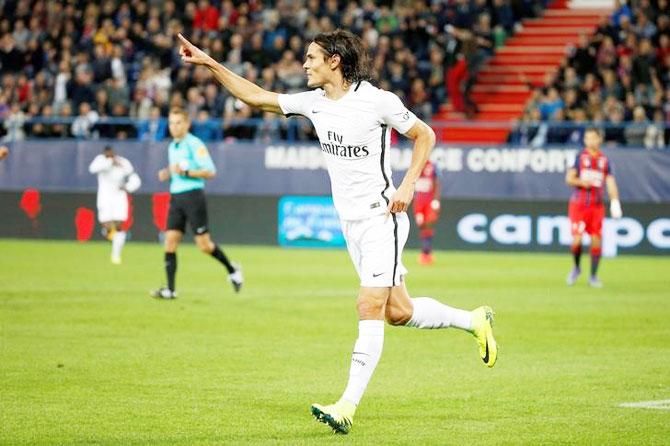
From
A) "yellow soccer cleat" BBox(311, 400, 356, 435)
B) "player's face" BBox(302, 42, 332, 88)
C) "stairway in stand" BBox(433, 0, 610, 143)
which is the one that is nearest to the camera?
"yellow soccer cleat" BBox(311, 400, 356, 435)

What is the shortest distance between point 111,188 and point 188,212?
9210 millimetres

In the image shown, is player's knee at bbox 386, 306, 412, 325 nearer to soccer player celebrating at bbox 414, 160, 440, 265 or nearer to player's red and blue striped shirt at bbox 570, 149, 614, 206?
player's red and blue striped shirt at bbox 570, 149, 614, 206

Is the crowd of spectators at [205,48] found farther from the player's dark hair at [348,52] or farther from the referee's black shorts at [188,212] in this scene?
the player's dark hair at [348,52]

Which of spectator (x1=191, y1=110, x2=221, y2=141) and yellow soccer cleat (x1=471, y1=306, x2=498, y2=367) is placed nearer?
yellow soccer cleat (x1=471, y1=306, x2=498, y2=367)

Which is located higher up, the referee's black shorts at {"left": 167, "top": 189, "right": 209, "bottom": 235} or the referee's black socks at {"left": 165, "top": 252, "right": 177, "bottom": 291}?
the referee's black shorts at {"left": 167, "top": 189, "right": 209, "bottom": 235}

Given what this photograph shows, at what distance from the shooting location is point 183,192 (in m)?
17.3

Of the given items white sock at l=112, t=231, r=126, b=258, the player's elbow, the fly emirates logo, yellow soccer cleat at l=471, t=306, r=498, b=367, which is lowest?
white sock at l=112, t=231, r=126, b=258

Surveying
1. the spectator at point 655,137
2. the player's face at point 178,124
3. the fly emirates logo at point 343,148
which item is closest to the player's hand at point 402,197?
the fly emirates logo at point 343,148

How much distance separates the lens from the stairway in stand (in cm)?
3169

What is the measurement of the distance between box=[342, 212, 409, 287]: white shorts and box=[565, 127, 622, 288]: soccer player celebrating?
38.0ft

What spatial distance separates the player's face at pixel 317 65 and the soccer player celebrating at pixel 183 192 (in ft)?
27.9

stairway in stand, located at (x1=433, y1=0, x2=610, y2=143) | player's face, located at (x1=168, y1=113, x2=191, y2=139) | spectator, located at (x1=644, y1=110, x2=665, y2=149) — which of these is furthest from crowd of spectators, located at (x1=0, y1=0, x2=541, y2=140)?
player's face, located at (x1=168, y1=113, x2=191, y2=139)

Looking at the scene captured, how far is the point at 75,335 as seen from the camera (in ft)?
43.5

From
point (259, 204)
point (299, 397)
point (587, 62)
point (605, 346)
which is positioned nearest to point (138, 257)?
point (259, 204)
